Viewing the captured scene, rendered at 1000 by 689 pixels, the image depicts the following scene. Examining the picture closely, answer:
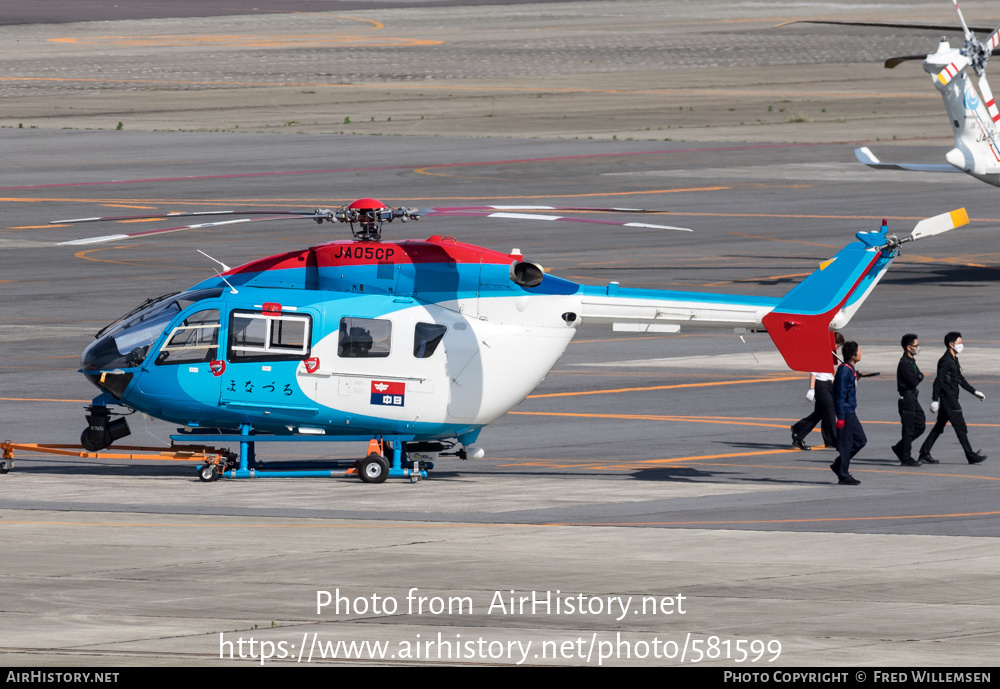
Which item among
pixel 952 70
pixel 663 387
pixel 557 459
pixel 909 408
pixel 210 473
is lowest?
pixel 210 473

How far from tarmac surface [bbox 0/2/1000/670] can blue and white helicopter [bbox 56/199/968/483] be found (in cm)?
122

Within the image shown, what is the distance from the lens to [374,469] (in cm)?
2662

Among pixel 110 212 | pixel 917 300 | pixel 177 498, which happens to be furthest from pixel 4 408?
pixel 110 212

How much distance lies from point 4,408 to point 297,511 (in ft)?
33.4

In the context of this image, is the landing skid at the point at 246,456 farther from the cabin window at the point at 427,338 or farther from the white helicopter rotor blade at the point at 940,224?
the white helicopter rotor blade at the point at 940,224

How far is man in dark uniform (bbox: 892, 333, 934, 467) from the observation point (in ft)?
90.5

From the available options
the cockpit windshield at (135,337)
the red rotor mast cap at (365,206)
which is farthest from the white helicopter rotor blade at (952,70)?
the cockpit windshield at (135,337)

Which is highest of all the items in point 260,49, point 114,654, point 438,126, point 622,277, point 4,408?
point 260,49

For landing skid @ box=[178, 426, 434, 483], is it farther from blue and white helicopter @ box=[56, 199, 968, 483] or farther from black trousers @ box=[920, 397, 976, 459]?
black trousers @ box=[920, 397, 976, 459]

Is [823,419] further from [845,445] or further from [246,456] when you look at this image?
[246,456]

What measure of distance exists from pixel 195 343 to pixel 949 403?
11.9 metres

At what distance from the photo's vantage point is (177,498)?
83.0ft

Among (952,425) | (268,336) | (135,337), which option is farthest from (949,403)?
(135,337)

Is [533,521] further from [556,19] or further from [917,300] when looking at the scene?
[556,19]
